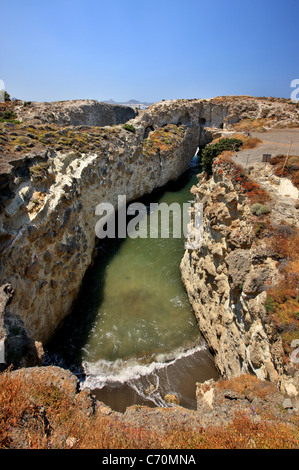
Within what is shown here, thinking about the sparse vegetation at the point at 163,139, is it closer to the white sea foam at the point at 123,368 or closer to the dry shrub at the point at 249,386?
the white sea foam at the point at 123,368

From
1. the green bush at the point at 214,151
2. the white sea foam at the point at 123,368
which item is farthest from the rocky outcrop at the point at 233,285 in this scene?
the green bush at the point at 214,151

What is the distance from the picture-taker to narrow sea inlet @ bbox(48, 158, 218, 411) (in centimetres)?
1324

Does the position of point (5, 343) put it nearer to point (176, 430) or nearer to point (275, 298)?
point (176, 430)

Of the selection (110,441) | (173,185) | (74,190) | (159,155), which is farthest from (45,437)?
(173,185)

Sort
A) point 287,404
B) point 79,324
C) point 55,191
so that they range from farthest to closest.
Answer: point 55,191 < point 79,324 < point 287,404

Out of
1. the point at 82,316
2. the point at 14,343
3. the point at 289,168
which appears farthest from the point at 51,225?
the point at 289,168

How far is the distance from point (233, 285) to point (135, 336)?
28.6 ft

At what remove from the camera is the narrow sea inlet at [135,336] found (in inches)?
521

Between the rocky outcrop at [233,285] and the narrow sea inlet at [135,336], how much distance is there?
1.68 m

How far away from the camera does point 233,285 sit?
11625mm

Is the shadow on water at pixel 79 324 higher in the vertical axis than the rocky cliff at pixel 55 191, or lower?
lower

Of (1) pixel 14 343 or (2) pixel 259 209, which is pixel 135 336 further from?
(2) pixel 259 209

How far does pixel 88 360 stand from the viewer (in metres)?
14.8
